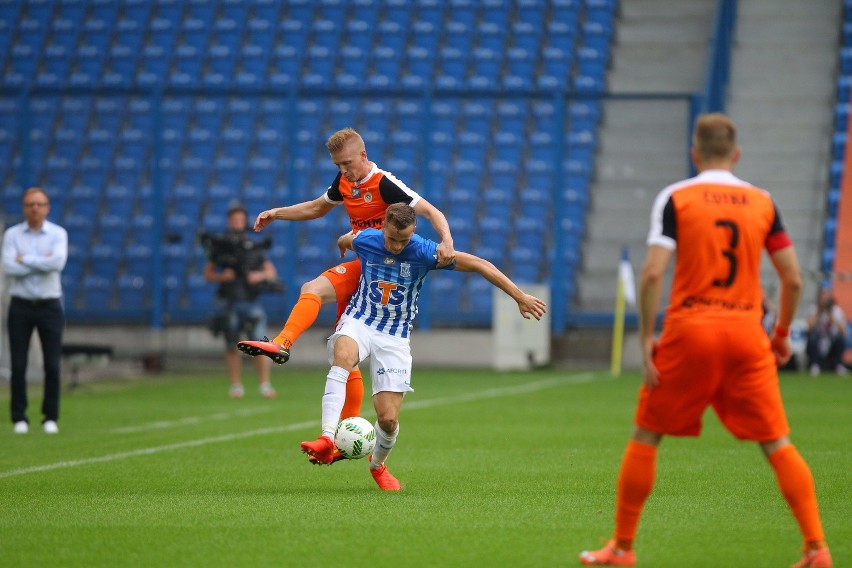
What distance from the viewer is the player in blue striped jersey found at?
8.41 metres

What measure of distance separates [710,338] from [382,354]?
3273mm

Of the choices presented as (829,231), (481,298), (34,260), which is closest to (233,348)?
(34,260)

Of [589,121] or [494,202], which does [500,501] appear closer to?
[494,202]

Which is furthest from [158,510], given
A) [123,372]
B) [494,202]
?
[494,202]

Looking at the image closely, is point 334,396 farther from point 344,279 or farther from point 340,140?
point 340,140

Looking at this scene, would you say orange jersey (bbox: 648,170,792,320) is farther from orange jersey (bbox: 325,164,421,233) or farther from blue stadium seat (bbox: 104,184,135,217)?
blue stadium seat (bbox: 104,184,135,217)

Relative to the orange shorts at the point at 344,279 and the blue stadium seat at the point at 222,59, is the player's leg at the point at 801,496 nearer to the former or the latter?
the orange shorts at the point at 344,279

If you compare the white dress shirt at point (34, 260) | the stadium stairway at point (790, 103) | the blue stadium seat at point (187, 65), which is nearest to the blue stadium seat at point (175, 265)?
the blue stadium seat at point (187, 65)

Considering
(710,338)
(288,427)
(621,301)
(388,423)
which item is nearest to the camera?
(710,338)

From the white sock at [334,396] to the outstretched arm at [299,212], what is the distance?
126cm

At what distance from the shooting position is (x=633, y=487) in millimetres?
5695

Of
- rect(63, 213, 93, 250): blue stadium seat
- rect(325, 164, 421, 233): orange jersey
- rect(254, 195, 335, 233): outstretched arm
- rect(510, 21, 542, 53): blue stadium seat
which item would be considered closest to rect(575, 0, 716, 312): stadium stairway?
rect(510, 21, 542, 53): blue stadium seat

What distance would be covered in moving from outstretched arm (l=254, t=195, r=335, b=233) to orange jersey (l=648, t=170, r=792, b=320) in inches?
156

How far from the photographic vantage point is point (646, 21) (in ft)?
98.0
